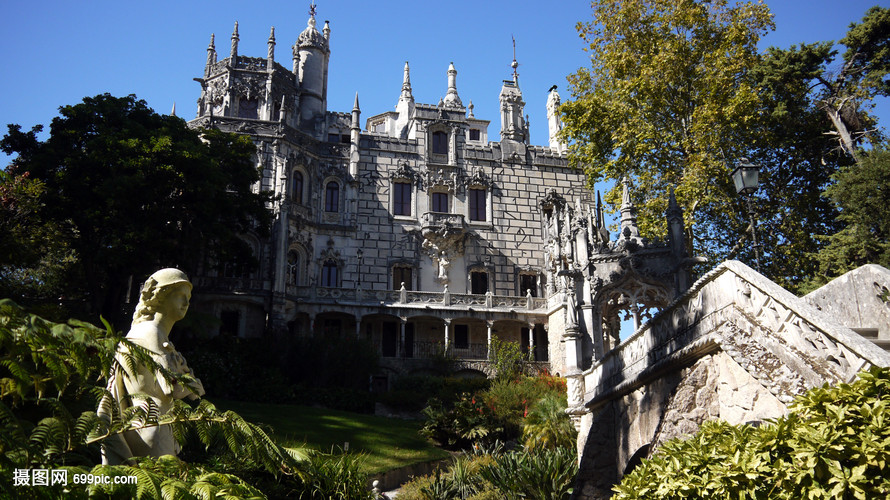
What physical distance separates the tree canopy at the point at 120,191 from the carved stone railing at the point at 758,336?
20374mm

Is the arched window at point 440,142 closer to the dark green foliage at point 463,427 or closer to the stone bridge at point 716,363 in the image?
the dark green foliage at point 463,427

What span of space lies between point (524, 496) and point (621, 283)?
5.48 m

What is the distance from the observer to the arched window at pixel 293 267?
3547 centimetres

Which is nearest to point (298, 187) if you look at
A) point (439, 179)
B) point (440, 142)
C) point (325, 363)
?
point (439, 179)

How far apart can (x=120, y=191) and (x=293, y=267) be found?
11.7 metres

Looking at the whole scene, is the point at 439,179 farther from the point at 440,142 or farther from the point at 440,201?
the point at 440,142

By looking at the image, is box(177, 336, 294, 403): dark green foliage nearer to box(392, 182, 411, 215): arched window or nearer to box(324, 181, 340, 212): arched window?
box(324, 181, 340, 212): arched window

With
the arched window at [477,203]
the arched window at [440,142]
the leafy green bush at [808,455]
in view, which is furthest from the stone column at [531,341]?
the leafy green bush at [808,455]

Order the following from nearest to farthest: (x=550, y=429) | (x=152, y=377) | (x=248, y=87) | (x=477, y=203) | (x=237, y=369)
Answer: (x=152, y=377) → (x=550, y=429) → (x=237, y=369) → (x=248, y=87) → (x=477, y=203)

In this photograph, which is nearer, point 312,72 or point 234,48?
point 234,48

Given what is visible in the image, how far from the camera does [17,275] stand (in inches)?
1230

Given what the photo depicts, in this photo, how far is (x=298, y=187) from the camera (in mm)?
37219

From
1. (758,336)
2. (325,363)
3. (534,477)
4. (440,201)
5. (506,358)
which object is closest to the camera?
(758,336)

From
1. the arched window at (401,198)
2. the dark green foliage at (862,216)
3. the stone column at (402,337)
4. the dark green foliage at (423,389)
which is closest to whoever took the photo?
the dark green foliage at (862,216)
